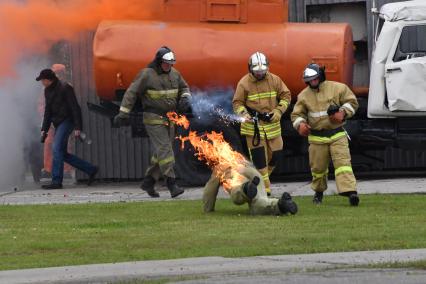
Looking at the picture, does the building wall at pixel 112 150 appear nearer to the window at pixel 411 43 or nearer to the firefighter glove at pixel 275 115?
the window at pixel 411 43

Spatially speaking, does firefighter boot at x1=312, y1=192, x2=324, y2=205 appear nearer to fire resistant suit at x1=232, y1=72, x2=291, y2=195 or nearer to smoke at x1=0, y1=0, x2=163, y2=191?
fire resistant suit at x1=232, y1=72, x2=291, y2=195

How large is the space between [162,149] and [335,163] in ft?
→ 7.83

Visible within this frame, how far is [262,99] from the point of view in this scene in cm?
1438

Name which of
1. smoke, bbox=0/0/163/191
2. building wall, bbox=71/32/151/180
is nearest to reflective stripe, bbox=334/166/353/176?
smoke, bbox=0/0/163/191

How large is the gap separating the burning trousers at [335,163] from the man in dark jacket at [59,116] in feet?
17.1

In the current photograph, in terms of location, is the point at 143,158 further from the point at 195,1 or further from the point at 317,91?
the point at 317,91

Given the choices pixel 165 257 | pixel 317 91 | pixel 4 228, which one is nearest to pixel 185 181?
pixel 317 91

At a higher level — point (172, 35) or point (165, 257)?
point (172, 35)

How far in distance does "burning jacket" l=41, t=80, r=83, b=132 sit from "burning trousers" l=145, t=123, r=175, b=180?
3001mm

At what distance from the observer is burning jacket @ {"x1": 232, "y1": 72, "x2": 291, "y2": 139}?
564 inches

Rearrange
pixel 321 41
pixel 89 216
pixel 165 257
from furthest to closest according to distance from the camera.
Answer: pixel 321 41 < pixel 89 216 < pixel 165 257

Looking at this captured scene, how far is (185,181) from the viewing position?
55.8ft

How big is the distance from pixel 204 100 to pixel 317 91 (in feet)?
11.1

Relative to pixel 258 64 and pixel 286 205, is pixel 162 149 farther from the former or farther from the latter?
pixel 286 205
